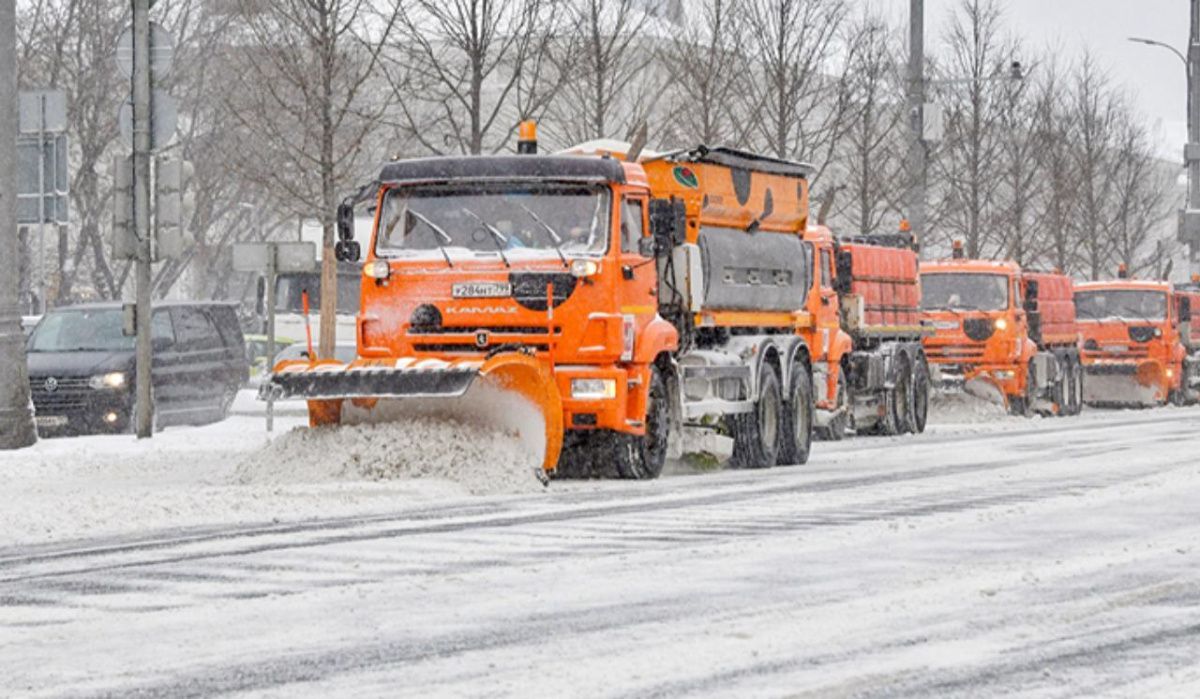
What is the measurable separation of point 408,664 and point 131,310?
1591 centimetres

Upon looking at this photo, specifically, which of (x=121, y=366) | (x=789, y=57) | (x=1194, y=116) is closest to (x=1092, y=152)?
(x=1194, y=116)

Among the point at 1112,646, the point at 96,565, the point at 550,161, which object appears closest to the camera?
the point at 1112,646

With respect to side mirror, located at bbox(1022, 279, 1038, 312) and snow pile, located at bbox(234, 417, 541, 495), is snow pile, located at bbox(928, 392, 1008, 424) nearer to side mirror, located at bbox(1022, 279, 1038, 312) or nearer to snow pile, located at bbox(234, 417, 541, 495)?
side mirror, located at bbox(1022, 279, 1038, 312)

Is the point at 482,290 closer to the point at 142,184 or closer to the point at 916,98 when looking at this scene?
the point at 142,184

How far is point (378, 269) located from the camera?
727 inches

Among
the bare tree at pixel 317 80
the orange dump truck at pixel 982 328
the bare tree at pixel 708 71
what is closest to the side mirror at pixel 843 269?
the bare tree at pixel 317 80

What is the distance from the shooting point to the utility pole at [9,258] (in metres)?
21.3

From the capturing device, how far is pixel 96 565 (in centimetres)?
1110

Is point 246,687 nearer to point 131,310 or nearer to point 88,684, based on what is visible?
point 88,684

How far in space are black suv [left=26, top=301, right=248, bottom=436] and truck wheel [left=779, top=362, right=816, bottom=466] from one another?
7.22 meters

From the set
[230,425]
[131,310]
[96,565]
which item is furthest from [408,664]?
[230,425]

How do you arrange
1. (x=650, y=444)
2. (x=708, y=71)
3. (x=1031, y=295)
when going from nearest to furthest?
(x=650, y=444), (x=1031, y=295), (x=708, y=71)

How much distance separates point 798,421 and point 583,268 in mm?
5225

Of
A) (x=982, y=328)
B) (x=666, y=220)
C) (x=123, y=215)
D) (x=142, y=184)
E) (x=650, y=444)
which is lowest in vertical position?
(x=650, y=444)
